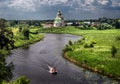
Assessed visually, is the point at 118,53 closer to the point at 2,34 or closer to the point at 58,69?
the point at 58,69

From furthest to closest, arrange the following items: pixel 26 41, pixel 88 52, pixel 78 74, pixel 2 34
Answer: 1. pixel 26 41
2. pixel 88 52
3. pixel 78 74
4. pixel 2 34

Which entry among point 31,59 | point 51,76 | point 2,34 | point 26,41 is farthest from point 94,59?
point 26,41

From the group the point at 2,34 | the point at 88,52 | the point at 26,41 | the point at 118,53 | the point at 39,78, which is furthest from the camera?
the point at 26,41

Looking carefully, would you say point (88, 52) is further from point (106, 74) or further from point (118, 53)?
point (106, 74)

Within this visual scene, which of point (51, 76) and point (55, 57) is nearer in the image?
point (51, 76)

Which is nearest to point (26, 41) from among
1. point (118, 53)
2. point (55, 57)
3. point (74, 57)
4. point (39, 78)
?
point (55, 57)

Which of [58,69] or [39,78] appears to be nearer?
[39,78]

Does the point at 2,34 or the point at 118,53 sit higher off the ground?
the point at 2,34

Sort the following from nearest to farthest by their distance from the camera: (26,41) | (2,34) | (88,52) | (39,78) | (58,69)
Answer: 1. (2,34)
2. (39,78)
3. (58,69)
4. (88,52)
5. (26,41)

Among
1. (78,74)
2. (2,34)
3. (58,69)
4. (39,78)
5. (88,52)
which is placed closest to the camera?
(2,34)
